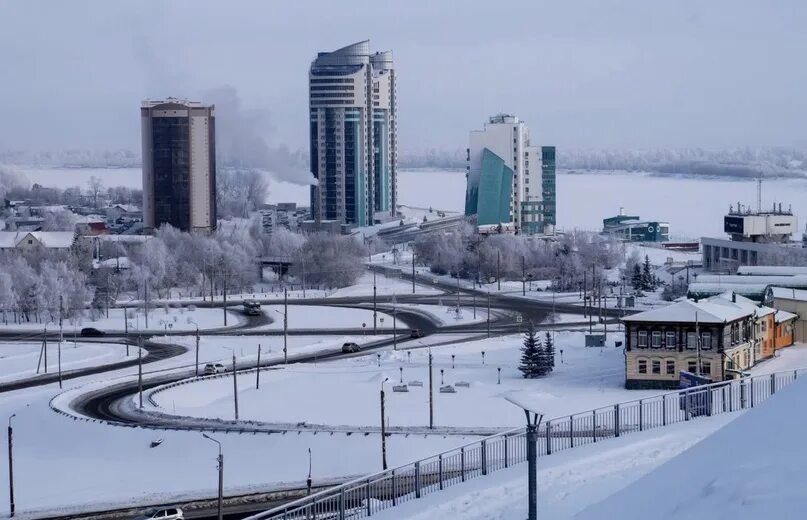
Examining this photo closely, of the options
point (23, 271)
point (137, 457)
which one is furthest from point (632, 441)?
point (23, 271)

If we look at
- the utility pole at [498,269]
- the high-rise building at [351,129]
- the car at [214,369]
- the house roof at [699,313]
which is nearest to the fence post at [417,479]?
the house roof at [699,313]

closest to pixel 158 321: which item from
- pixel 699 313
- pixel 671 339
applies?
pixel 671 339

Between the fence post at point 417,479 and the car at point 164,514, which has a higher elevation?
the fence post at point 417,479

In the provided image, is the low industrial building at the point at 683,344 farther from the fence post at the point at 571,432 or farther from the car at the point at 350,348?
the fence post at the point at 571,432

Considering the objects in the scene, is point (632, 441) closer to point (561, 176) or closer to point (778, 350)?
point (778, 350)

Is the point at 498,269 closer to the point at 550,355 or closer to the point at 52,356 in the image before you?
the point at 52,356
